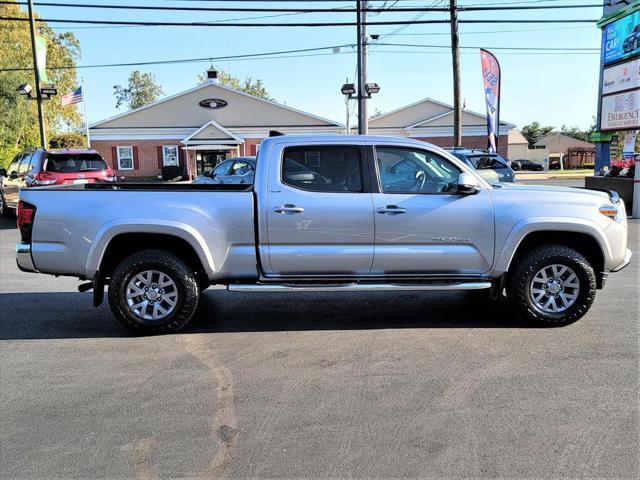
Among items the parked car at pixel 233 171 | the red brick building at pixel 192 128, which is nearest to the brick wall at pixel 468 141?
the red brick building at pixel 192 128

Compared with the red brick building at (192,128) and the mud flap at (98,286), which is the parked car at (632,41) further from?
the red brick building at (192,128)

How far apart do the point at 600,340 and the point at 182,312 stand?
3.92 meters

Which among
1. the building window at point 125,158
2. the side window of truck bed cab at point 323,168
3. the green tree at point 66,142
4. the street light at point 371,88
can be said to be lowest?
the side window of truck bed cab at point 323,168

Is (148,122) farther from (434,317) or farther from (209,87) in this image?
(434,317)

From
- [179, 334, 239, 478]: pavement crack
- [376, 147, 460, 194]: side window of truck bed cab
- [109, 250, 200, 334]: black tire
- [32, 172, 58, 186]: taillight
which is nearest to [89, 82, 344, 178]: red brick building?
[32, 172, 58, 186]: taillight

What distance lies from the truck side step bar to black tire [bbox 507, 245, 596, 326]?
13.0 inches

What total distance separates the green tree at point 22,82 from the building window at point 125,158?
256 inches

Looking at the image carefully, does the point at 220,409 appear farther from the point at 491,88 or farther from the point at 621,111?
the point at 491,88

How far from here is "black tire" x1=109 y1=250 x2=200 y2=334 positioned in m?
5.20

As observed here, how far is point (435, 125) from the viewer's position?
136ft

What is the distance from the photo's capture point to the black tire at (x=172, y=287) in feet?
17.1

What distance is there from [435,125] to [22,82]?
29532 millimetres

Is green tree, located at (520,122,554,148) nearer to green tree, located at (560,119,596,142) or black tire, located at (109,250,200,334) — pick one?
green tree, located at (560,119,596,142)

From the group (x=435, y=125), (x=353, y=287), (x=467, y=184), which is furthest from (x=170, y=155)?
(x=467, y=184)
